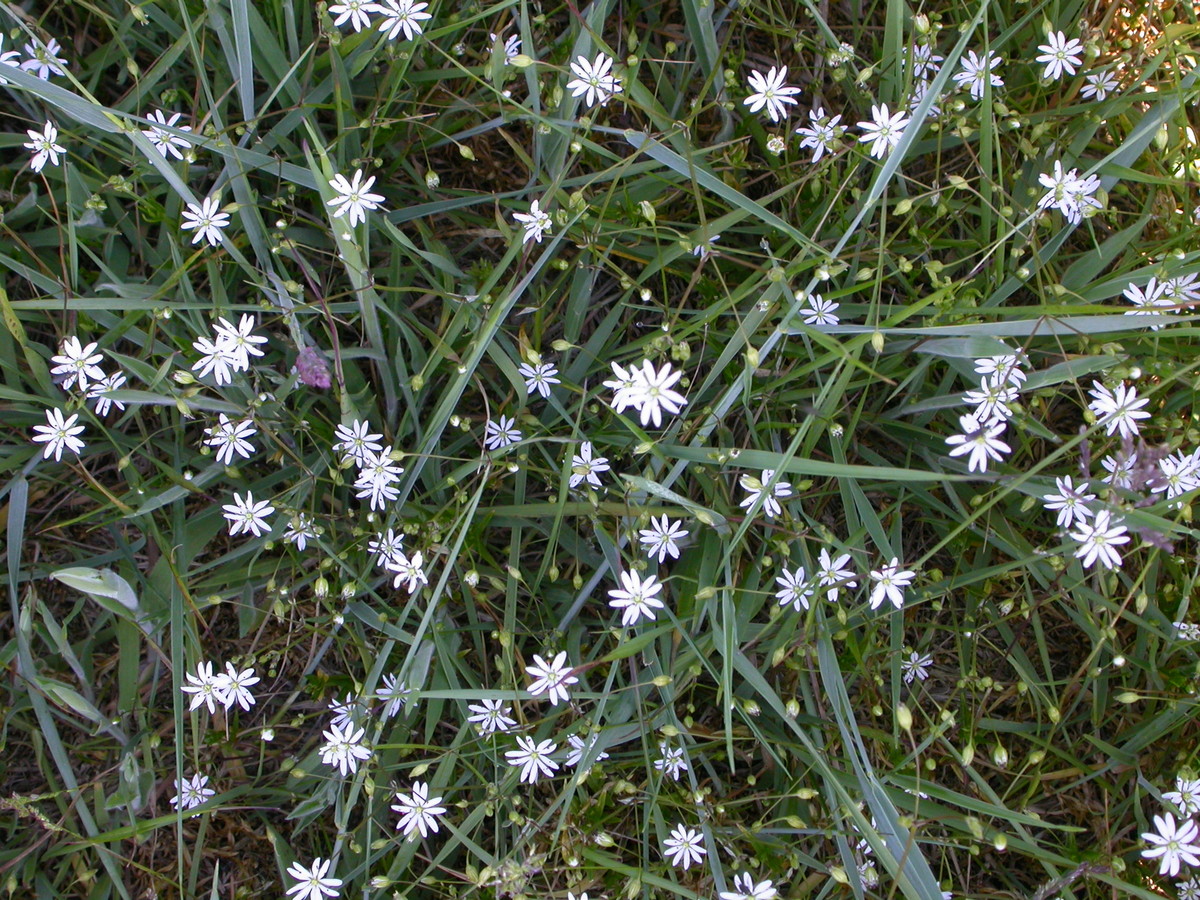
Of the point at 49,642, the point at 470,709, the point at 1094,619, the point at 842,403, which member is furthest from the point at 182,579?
the point at 1094,619

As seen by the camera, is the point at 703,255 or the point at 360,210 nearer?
the point at 360,210

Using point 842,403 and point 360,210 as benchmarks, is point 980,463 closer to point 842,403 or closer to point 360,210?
point 842,403

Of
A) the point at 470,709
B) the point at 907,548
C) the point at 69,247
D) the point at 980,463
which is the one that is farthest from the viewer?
the point at 907,548

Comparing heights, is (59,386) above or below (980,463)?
below

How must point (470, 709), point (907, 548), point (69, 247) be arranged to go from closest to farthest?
point (470, 709), point (69, 247), point (907, 548)

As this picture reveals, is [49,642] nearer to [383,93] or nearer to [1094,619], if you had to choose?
[383,93]

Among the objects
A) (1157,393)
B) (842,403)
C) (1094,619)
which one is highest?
(1157,393)

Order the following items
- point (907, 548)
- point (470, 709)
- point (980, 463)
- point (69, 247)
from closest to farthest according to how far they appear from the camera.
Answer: point (980, 463) → point (470, 709) → point (69, 247) → point (907, 548)

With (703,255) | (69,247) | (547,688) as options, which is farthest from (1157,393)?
(69,247)

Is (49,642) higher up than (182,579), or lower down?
lower down
